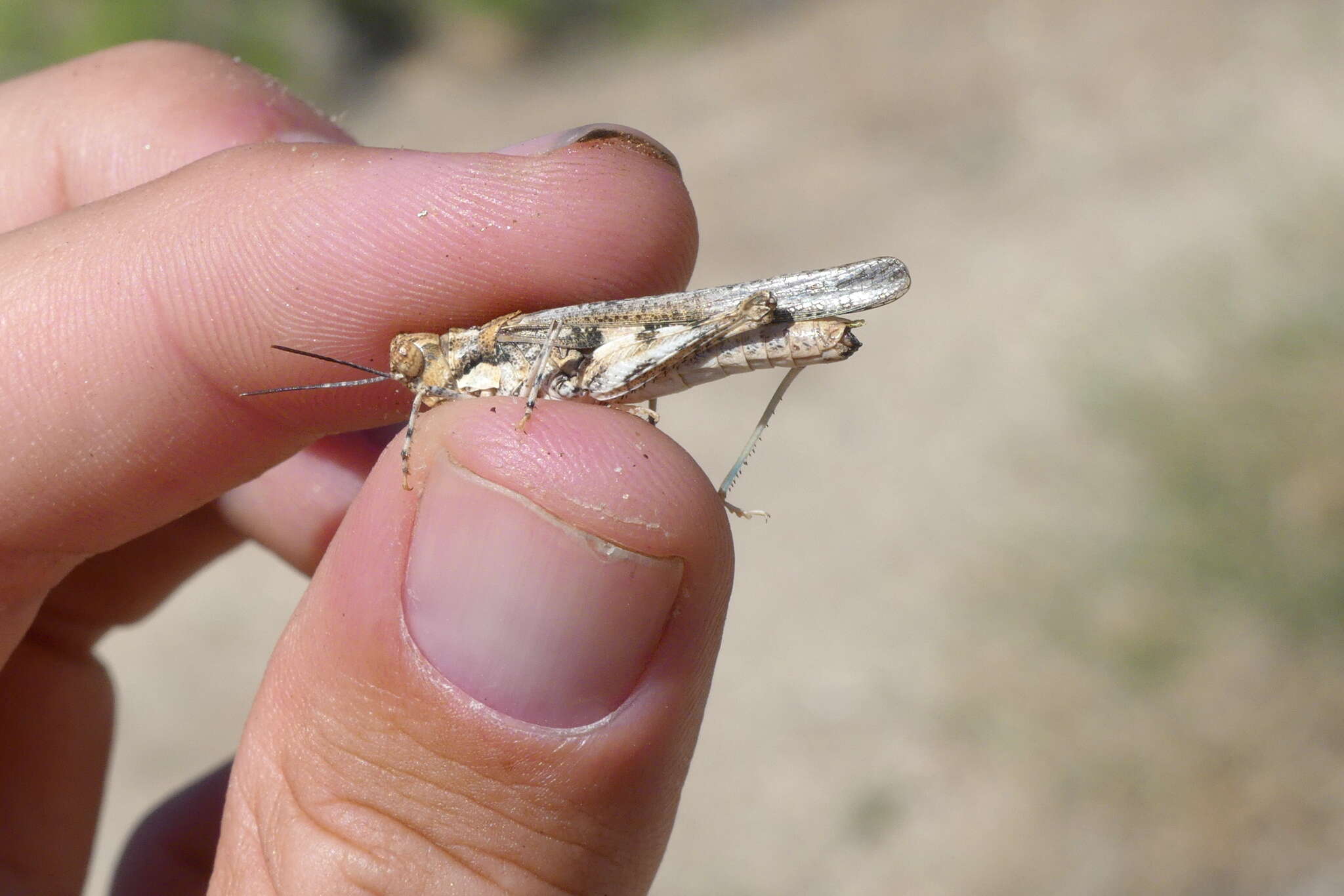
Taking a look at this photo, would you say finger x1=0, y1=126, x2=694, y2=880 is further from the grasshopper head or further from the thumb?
the thumb

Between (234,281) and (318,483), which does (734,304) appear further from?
(318,483)

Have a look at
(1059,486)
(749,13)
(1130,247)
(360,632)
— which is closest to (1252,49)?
(1130,247)

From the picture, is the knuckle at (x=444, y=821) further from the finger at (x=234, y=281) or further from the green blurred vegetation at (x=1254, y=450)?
the green blurred vegetation at (x=1254, y=450)

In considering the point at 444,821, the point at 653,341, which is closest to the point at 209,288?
the point at 653,341

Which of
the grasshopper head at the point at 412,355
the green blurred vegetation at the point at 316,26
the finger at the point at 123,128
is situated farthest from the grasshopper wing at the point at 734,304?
the green blurred vegetation at the point at 316,26

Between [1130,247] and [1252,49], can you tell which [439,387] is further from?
[1252,49]
